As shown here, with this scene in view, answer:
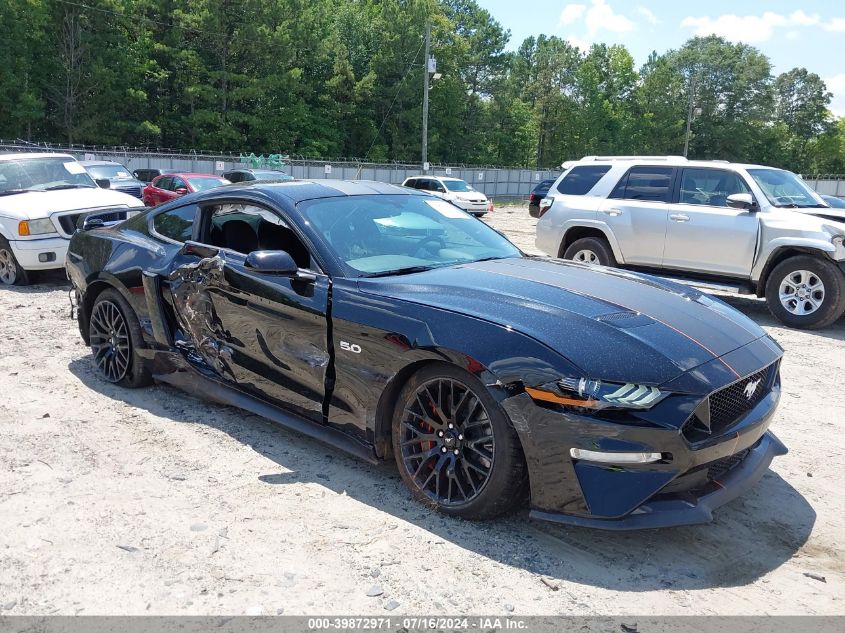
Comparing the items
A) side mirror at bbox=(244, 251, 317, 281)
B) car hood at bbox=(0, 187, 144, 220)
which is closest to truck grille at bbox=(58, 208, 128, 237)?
car hood at bbox=(0, 187, 144, 220)

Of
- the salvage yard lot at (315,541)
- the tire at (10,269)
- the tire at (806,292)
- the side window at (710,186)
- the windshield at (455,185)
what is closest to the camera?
the salvage yard lot at (315,541)

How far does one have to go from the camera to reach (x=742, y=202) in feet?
28.3

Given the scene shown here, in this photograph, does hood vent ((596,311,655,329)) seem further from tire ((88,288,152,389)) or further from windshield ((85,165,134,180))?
windshield ((85,165,134,180))

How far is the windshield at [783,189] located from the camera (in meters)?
8.95

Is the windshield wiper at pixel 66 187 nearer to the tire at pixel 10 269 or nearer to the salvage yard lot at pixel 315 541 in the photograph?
the tire at pixel 10 269

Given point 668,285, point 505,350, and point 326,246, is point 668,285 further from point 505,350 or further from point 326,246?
point 326,246

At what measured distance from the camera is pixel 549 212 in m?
10.6

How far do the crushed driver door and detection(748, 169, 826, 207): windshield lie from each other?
6.95 meters

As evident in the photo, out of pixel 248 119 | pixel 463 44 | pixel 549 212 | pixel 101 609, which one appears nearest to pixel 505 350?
pixel 101 609

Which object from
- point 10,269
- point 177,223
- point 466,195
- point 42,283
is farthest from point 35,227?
point 466,195

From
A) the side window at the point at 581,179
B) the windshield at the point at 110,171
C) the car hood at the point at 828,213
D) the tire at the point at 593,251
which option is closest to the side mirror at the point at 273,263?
the tire at the point at 593,251

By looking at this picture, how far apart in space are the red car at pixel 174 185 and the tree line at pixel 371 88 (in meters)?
32.8

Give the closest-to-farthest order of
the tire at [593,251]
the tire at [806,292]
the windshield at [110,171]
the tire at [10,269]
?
the tire at [806,292] → the tire at [10,269] → the tire at [593,251] → the windshield at [110,171]

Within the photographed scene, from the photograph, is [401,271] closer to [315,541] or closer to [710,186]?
[315,541]
